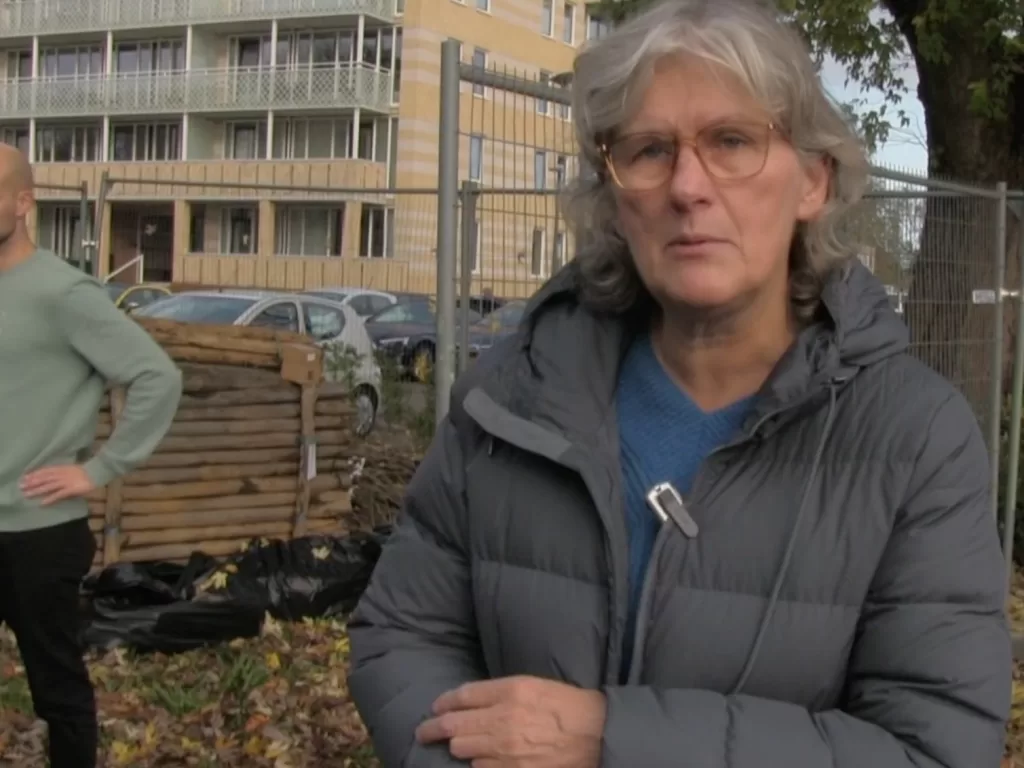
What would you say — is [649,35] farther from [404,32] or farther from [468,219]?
[404,32]

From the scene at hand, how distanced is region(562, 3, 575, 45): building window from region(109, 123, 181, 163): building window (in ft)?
43.8

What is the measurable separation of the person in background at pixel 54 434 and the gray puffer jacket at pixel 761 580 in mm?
2135

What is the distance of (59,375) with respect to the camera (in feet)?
12.5

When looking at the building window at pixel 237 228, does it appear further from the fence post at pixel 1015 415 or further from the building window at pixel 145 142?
the fence post at pixel 1015 415

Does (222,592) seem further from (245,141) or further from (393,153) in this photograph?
(245,141)

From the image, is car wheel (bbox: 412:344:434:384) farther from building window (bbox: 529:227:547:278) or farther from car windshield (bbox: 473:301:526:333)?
building window (bbox: 529:227:547:278)

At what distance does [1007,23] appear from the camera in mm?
9172

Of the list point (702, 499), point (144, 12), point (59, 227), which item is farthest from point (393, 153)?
point (702, 499)

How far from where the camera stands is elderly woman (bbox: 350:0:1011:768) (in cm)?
163

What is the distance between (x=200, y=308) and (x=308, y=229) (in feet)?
85.3

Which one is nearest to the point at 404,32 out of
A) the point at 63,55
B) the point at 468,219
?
the point at 63,55

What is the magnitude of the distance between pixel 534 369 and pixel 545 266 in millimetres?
2807

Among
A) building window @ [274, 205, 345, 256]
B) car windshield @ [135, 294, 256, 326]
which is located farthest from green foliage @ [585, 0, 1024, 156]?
building window @ [274, 205, 345, 256]

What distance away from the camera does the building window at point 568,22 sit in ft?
151
